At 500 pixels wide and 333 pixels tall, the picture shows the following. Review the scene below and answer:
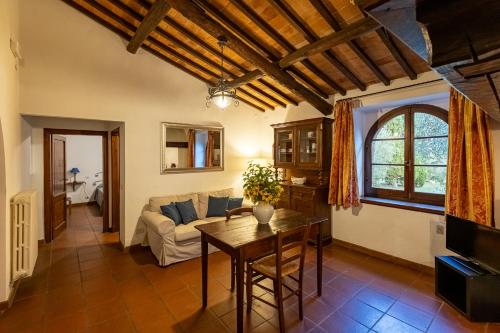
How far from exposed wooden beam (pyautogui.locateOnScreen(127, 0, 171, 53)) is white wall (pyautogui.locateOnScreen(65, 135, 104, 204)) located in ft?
16.2

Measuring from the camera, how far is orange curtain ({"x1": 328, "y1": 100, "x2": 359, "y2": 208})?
372cm

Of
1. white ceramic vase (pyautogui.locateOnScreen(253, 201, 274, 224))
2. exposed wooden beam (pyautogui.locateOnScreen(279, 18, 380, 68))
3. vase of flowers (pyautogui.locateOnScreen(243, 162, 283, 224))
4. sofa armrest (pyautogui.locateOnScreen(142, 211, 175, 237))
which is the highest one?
exposed wooden beam (pyautogui.locateOnScreen(279, 18, 380, 68))

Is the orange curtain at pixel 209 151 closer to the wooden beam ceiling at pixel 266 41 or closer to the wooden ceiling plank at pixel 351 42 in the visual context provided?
the wooden beam ceiling at pixel 266 41

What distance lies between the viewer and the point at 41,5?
3234mm

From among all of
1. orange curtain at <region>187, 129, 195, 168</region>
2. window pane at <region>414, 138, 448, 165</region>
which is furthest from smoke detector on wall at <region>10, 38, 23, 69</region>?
window pane at <region>414, 138, 448, 165</region>

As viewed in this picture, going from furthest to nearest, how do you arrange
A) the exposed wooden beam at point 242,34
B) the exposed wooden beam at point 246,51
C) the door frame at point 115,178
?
the door frame at point 115,178
the exposed wooden beam at point 242,34
the exposed wooden beam at point 246,51

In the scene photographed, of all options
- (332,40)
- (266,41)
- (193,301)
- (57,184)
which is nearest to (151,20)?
(266,41)

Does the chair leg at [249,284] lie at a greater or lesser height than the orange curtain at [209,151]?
lesser

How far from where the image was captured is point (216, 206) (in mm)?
4246

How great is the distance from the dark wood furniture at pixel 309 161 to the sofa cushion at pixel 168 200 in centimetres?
153

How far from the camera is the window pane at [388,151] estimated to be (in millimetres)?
3667

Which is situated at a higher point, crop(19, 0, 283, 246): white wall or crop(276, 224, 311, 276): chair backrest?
crop(19, 0, 283, 246): white wall

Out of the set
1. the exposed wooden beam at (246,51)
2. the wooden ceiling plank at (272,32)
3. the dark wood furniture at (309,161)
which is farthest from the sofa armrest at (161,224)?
the wooden ceiling plank at (272,32)

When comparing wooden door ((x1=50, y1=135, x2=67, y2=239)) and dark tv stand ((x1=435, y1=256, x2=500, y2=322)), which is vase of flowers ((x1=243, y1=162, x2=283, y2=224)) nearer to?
dark tv stand ((x1=435, y1=256, x2=500, y2=322))
